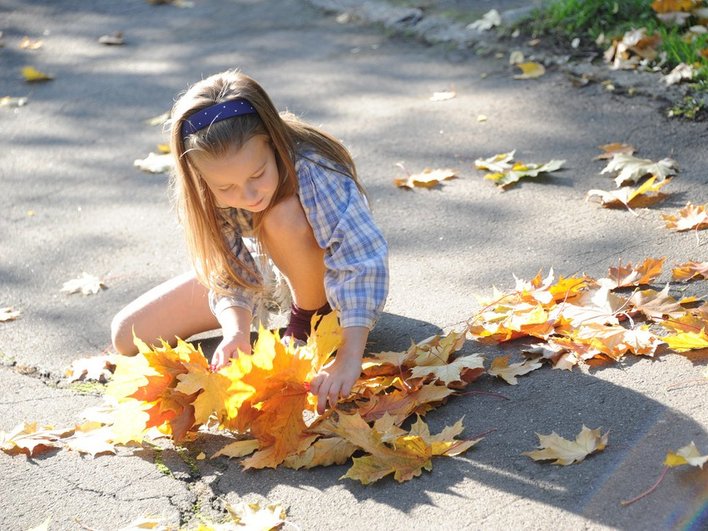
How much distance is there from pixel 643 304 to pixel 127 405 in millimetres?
1476

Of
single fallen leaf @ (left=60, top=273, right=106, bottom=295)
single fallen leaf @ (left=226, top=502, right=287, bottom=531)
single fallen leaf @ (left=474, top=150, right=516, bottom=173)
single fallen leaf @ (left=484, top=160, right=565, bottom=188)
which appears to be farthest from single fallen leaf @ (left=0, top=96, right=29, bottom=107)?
single fallen leaf @ (left=226, top=502, right=287, bottom=531)

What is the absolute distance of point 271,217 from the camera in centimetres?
272

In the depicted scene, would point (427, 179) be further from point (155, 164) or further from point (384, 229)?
point (155, 164)

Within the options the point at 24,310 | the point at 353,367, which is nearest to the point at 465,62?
the point at 24,310

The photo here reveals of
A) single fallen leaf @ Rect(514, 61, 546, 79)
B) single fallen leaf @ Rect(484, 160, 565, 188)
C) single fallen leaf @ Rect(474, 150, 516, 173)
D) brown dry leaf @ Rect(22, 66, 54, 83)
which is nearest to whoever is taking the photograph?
single fallen leaf @ Rect(484, 160, 565, 188)

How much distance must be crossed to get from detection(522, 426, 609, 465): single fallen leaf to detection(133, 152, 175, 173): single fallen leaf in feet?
9.59

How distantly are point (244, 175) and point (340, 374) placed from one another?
0.59 meters

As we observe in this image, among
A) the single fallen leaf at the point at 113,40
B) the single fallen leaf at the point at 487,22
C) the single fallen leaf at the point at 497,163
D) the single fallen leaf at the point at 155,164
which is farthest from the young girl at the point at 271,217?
the single fallen leaf at the point at 113,40

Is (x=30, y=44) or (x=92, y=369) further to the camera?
(x=30, y=44)

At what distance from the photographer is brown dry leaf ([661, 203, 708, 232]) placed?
322cm

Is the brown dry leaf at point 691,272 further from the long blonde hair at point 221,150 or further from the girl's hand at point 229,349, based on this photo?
the girl's hand at point 229,349

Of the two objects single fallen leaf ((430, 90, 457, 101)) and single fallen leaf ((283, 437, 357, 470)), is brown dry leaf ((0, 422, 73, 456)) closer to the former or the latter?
single fallen leaf ((283, 437, 357, 470))

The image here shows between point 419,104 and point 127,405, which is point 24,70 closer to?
point 419,104

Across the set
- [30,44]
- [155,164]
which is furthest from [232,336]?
[30,44]
